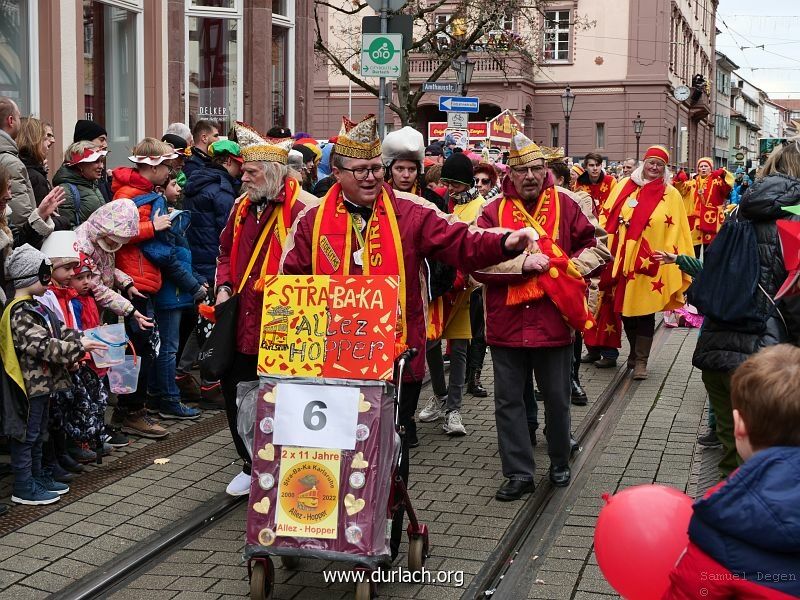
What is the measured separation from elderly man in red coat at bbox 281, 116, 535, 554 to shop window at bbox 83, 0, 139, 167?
8133 millimetres

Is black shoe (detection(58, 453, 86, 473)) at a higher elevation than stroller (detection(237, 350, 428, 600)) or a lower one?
lower

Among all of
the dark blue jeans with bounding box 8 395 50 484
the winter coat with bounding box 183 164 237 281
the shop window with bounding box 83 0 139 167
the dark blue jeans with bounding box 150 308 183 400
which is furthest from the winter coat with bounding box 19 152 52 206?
→ the shop window with bounding box 83 0 139 167

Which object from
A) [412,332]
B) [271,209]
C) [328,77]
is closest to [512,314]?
[412,332]

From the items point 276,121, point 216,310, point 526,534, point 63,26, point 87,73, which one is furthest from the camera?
point 276,121

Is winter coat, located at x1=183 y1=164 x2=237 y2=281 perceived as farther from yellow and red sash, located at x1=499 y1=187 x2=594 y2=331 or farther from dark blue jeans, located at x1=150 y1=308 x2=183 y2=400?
yellow and red sash, located at x1=499 y1=187 x2=594 y2=331

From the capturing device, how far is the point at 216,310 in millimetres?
6109

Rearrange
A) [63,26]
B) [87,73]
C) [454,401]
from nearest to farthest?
[454,401]
[63,26]
[87,73]

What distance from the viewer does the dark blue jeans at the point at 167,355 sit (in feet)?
26.7

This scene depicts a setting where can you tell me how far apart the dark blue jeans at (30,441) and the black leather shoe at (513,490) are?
8.80 ft

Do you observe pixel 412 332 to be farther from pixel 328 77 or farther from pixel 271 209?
pixel 328 77

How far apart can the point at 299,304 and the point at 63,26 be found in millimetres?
8369

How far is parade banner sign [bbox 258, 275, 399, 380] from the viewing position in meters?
4.60

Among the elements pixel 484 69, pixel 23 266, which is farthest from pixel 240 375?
pixel 484 69

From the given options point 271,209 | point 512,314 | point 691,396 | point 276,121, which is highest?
point 276,121
